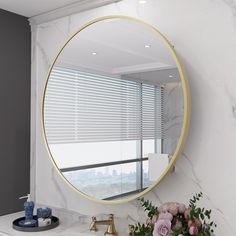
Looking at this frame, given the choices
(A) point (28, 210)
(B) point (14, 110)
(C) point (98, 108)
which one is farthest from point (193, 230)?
(B) point (14, 110)

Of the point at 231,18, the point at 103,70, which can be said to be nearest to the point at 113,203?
the point at 103,70

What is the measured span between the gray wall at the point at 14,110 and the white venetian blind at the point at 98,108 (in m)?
0.28

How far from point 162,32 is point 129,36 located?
0.62 ft

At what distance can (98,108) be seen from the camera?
84.5 inches

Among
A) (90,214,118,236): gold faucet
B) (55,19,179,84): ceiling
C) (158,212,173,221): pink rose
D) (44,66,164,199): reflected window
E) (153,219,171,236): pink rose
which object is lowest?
(90,214,118,236): gold faucet

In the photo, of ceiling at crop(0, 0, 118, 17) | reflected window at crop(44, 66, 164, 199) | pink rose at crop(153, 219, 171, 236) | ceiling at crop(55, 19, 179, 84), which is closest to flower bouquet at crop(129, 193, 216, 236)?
pink rose at crop(153, 219, 171, 236)

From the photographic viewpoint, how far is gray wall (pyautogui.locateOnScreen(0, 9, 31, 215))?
2.46 meters

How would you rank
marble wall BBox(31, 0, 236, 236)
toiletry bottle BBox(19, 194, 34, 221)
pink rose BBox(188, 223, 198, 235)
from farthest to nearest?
toiletry bottle BBox(19, 194, 34, 221)
marble wall BBox(31, 0, 236, 236)
pink rose BBox(188, 223, 198, 235)

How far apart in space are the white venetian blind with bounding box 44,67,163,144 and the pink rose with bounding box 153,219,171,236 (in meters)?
0.52

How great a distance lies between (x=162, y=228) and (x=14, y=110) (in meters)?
1.52

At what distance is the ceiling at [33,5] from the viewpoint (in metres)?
2.33

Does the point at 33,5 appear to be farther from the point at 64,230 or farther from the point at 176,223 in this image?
the point at 176,223

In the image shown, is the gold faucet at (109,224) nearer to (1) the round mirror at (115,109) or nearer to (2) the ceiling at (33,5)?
(1) the round mirror at (115,109)

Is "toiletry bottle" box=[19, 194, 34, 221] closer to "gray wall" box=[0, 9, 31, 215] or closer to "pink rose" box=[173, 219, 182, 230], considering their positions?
"gray wall" box=[0, 9, 31, 215]
